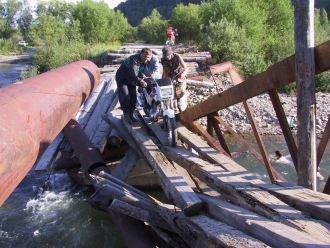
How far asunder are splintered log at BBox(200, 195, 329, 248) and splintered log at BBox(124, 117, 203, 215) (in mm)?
187

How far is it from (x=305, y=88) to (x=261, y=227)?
1521mm

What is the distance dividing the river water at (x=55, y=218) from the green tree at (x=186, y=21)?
71.0ft

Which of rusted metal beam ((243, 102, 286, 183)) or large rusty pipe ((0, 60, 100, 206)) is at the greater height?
large rusty pipe ((0, 60, 100, 206))

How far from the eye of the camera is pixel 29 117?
4.66 metres

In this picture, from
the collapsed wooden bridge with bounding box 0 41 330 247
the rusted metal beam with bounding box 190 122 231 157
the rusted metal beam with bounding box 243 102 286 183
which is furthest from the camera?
the rusted metal beam with bounding box 190 122 231 157

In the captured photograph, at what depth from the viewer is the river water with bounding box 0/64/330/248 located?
6.57 m

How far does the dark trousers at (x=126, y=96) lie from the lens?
710 centimetres

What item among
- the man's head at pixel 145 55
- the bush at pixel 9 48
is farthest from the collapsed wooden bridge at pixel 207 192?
the bush at pixel 9 48

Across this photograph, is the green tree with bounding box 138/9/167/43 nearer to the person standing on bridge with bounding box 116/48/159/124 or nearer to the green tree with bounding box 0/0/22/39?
the person standing on bridge with bounding box 116/48/159/124

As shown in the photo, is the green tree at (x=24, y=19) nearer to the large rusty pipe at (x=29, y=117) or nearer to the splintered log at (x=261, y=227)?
the large rusty pipe at (x=29, y=117)

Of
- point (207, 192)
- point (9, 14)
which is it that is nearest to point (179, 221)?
point (207, 192)

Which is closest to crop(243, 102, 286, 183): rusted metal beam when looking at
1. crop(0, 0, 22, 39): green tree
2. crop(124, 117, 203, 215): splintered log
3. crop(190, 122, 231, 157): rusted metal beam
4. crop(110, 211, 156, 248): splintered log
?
crop(190, 122, 231, 157): rusted metal beam

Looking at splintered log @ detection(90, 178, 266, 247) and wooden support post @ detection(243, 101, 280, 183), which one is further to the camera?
wooden support post @ detection(243, 101, 280, 183)

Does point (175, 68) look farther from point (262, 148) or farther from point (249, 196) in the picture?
point (249, 196)
